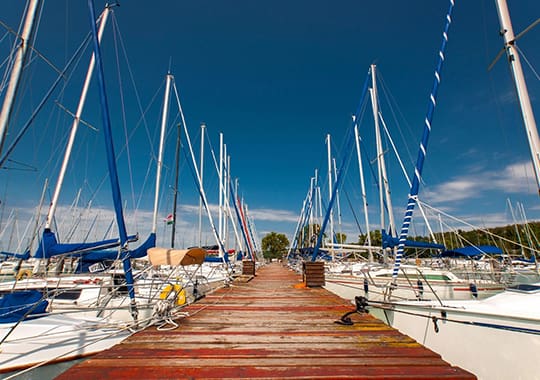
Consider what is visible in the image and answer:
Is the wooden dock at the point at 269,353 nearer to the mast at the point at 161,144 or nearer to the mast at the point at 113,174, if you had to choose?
the mast at the point at 113,174

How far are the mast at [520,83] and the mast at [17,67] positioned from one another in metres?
10.8

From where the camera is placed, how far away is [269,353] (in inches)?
159

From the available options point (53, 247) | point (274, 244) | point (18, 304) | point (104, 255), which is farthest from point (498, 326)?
point (274, 244)

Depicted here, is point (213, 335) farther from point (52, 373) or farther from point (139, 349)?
point (52, 373)

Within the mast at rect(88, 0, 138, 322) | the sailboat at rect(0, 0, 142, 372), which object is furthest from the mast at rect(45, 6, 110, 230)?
the sailboat at rect(0, 0, 142, 372)

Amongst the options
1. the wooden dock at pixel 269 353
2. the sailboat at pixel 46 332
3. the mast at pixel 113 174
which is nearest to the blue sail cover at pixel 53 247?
the sailboat at pixel 46 332

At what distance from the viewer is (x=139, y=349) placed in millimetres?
4145

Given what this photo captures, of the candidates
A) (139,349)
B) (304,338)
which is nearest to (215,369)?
(139,349)

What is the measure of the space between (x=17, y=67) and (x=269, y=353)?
6.65m

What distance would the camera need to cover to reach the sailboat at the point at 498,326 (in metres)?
4.85

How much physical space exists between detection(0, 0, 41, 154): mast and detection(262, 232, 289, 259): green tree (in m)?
84.5

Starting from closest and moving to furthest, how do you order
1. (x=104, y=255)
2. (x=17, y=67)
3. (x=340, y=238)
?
(x=17, y=67) < (x=104, y=255) < (x=340, y=238)

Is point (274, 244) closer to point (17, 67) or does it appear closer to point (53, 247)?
point (53, 247)

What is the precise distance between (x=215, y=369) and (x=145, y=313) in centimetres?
636
